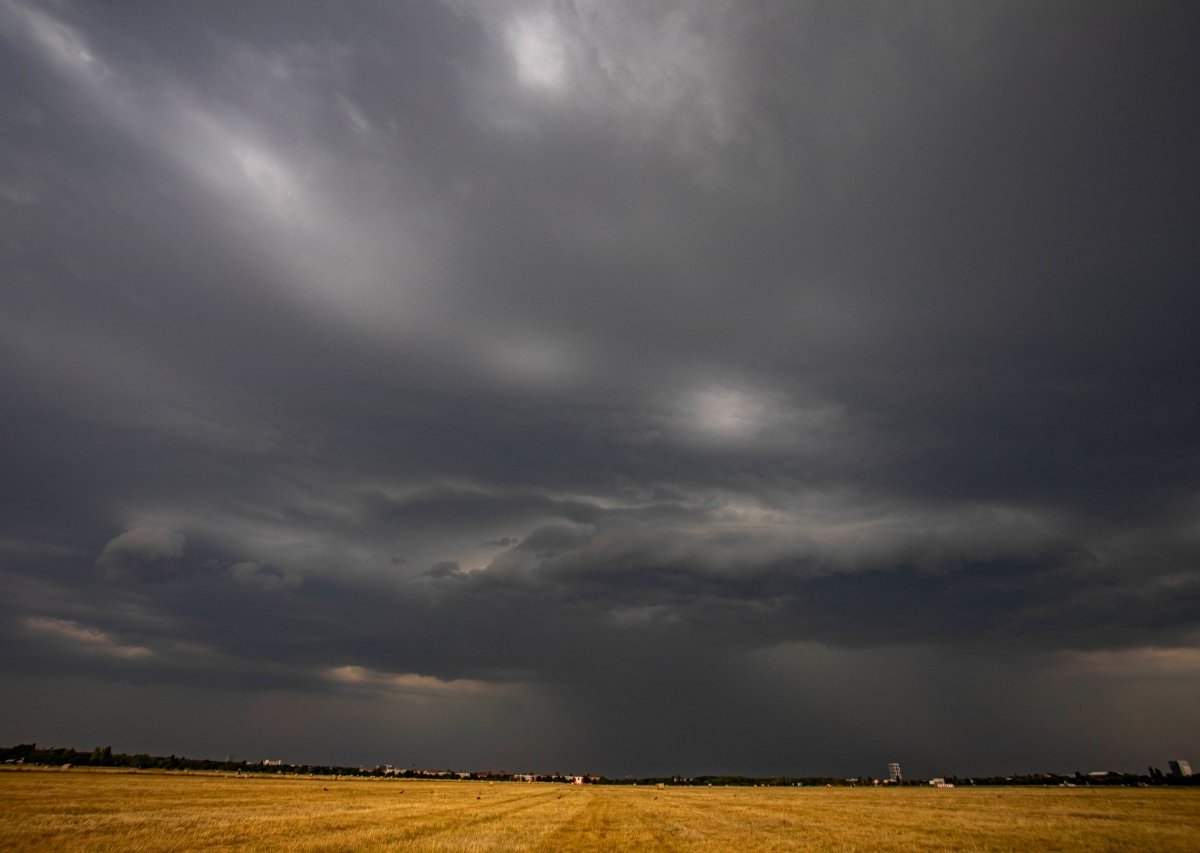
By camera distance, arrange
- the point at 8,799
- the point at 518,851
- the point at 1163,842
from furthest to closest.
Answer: the point at 8,799
the point at 1163,842
the point at 518,851

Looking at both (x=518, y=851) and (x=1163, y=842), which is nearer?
(x=518, y=851)

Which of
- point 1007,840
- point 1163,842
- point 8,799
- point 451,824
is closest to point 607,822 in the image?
point 451,824

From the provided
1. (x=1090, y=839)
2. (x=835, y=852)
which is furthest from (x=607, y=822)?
(x=1090, y=839)

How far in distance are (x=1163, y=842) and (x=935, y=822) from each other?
16967 mm

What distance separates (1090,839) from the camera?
35781 millimetres

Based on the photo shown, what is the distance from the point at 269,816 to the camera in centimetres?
4247

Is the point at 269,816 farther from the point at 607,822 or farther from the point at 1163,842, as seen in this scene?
the point at 1163,842

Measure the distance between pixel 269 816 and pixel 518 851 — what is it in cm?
2390

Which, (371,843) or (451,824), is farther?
(451,824)

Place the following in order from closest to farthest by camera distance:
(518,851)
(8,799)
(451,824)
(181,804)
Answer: (518,851) → (451,824) → (8,799) → (181,804)

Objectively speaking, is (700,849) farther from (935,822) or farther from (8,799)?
(8,799)

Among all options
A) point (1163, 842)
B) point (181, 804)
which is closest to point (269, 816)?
point (181, 804)

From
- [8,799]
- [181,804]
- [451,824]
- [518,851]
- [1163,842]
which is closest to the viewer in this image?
[518,851]

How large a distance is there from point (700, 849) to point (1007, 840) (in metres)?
19.0
